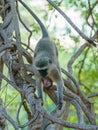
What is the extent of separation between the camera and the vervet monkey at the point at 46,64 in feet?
9.15

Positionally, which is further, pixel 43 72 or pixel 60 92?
pixel 43 72

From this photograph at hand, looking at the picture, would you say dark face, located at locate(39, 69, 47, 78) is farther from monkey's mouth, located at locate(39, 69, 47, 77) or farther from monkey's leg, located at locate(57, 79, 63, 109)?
monkey's leg, located at locate(57, 79, 63, 109)

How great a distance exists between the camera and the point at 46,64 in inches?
112

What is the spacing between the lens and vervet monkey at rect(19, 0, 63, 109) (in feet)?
9.15

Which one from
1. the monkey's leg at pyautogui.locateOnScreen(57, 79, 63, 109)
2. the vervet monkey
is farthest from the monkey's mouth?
the monkey's leg at pyautogui.locateOnScreen(57, 79, 63, 109)

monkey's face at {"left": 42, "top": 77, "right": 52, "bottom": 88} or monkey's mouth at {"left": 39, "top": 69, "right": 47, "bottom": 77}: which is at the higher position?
monkey's mouth at {"left": 39, "top": 69, "right": 47, "bottom": 77}

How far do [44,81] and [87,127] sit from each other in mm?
1447

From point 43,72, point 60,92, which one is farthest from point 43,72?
point 60,92

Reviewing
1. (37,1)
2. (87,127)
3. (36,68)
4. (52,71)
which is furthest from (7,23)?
(37,1)

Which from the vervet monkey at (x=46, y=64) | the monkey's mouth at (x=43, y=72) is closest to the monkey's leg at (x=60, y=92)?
the vervet monkey at (x=46, y=64)

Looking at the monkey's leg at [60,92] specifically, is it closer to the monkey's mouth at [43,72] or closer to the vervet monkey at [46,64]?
the vervet monkey at [46,64]

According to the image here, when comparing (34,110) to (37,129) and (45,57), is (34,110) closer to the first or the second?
(37,129)

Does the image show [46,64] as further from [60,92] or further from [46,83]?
[60,92]

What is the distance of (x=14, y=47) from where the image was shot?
2432 millimetres
